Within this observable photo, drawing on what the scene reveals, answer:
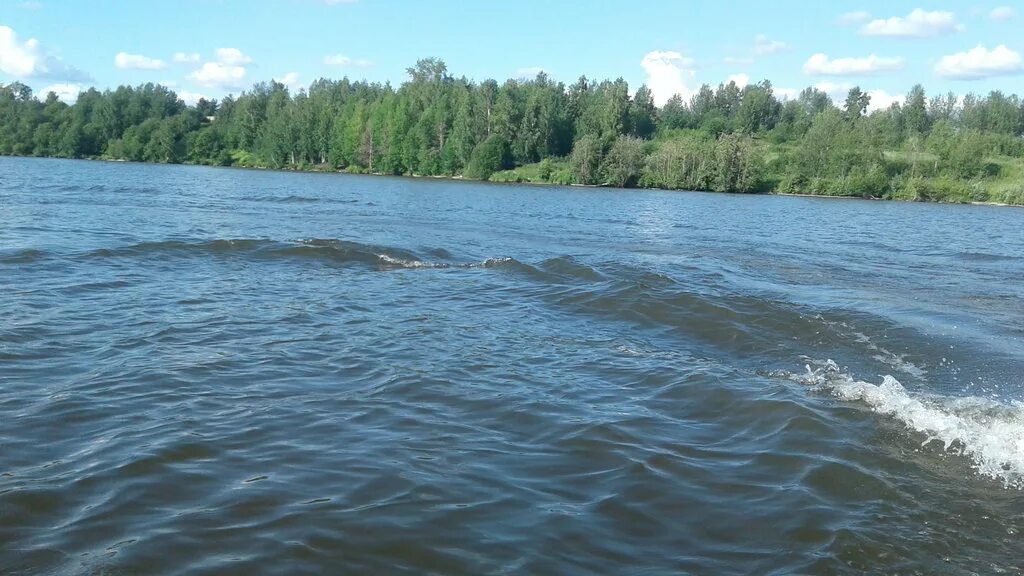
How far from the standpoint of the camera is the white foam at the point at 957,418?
8945mm

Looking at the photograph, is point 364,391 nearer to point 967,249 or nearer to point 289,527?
point 289,527

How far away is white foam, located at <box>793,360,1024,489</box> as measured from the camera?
8945mm

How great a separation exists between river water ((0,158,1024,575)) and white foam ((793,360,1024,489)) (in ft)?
0.19

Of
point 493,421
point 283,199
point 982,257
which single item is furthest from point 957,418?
point 283,199

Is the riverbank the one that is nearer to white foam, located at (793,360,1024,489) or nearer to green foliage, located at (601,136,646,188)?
green foliage, located at (601,136,646,188)

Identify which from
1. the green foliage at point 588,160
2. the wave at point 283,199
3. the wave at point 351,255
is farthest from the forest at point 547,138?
the wave at point 351,255

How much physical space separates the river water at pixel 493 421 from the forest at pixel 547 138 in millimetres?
92888

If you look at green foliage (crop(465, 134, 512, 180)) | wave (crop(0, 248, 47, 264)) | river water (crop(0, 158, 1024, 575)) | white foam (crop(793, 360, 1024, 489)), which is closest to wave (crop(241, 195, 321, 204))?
river water (crop(0, 158, 1024, 575))

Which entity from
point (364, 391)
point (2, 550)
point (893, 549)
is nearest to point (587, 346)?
point (364, 391)

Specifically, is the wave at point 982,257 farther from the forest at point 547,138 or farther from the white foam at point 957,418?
the forest at point 547,138

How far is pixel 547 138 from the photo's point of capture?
138 m

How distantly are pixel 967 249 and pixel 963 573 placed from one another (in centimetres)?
3424

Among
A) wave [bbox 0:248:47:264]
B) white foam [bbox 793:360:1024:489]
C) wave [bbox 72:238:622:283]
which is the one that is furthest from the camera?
wave [bbox 72:238:622:283]

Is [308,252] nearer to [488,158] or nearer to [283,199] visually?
[283,199]
